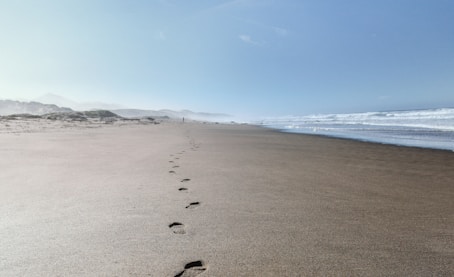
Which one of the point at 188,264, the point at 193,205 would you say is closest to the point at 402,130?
the point at 193,205

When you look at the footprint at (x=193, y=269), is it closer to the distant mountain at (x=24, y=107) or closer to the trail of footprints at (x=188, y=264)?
the trail of footprints at (x=188, y=264)

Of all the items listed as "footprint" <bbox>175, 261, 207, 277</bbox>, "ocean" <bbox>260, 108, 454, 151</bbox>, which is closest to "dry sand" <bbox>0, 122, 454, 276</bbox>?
"footprint" <bbox>175, 261, 207, 277</bbox>

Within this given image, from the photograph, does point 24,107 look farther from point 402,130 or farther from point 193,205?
point 193,205

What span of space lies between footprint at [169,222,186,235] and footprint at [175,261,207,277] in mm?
462

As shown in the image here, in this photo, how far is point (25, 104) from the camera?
61000mm

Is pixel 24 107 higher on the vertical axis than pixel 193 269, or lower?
higher

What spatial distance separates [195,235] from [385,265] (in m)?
1.21

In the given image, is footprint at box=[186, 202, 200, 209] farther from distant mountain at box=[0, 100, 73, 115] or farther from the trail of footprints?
distant mountain at box=[0, 100, 73, 115]

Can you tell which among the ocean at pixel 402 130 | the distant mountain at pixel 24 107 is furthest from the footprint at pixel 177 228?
the distant mountain at pixel 24 107

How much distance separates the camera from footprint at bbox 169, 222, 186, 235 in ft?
7.28

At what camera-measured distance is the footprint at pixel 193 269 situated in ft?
5.40

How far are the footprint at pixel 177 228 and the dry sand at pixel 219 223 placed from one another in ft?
0.05

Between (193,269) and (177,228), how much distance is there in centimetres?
63

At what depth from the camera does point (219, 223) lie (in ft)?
7.90
